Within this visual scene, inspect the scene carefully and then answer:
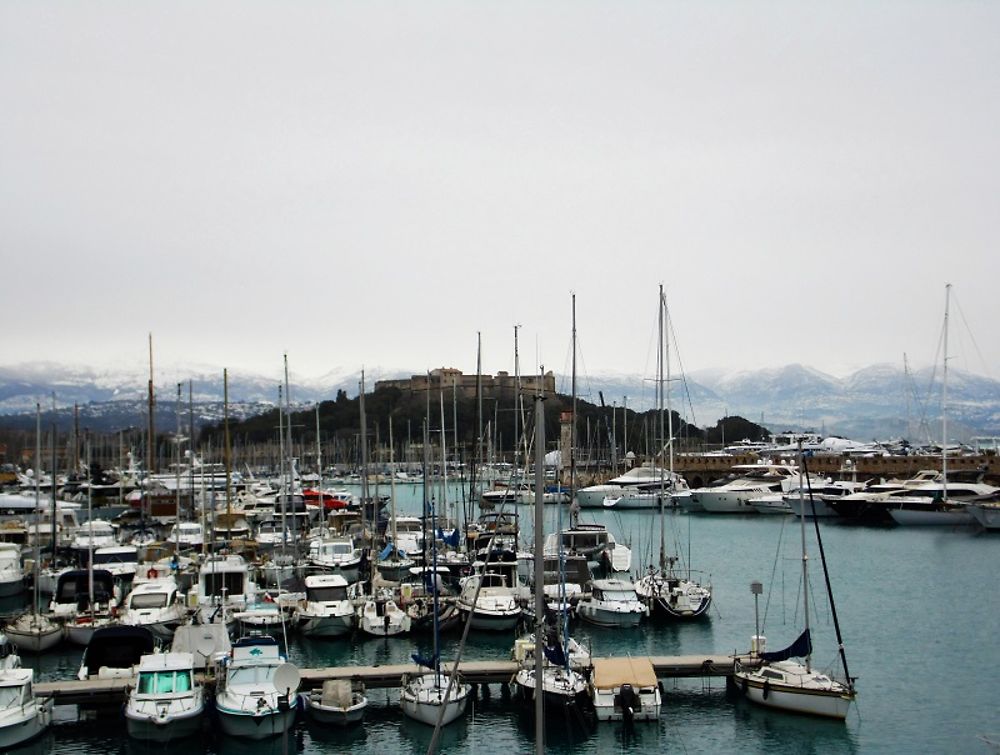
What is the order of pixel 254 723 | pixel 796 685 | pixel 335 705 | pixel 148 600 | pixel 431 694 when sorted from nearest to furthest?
pixel 254 723
pixel 335 705
pixel 431 694
pixel 796 685
pixel 148 600

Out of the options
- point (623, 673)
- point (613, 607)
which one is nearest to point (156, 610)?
point (613, 607)

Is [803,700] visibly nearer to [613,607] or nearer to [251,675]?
[613,607]

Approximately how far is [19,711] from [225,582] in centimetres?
1175

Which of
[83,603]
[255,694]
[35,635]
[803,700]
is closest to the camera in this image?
[255,694]

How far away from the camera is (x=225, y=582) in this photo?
32625 mm

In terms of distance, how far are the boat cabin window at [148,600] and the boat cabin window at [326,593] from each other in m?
4.14

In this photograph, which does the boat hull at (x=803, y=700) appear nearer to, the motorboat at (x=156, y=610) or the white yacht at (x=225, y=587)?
the white yacht at (x=225, y=587)

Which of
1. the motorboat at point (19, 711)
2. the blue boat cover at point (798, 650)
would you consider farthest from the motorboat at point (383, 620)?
the blue boat cover at point (798, 650)

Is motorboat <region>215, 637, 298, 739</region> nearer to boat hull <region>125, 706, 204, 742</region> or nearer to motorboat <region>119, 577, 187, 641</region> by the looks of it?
boat hull <region>125, 706, 204, 742</region>

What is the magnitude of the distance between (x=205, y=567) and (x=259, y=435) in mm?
137259

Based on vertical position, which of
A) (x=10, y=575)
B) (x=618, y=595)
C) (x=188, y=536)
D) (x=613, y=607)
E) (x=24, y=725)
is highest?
(x=188, y=536)

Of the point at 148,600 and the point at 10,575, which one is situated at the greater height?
the point at 148,600

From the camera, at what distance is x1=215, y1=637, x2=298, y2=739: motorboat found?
2108 cm

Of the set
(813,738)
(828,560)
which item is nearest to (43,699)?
(813,738)
